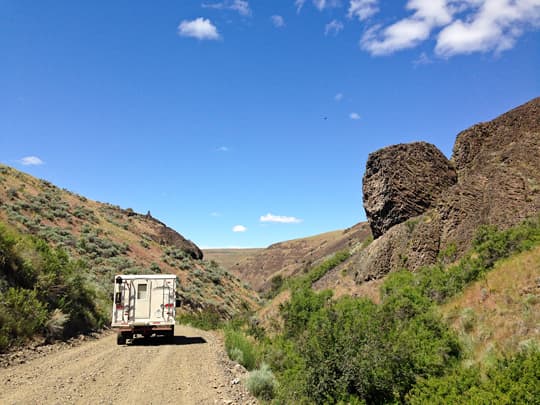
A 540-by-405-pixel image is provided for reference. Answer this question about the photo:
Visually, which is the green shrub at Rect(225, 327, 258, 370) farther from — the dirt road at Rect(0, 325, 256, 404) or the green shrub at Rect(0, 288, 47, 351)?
the green shrub at Rect(0, 288, 47, 351)

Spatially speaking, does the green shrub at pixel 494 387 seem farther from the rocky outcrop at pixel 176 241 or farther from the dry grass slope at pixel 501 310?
the rocky outcrop at pixel 176 241

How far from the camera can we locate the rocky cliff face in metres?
15.2

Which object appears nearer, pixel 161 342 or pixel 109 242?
pixel 161 342

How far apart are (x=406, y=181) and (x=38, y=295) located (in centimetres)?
1859

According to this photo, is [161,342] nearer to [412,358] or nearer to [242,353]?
[242,353]

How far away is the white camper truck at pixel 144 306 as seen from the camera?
17172 mm

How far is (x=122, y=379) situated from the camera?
978 centimetres

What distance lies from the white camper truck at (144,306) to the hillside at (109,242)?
9539mm

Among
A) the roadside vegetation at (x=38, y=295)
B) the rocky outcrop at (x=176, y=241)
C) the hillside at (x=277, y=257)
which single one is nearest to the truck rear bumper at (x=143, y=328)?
the roadside vegetation at (x=38, y=295)

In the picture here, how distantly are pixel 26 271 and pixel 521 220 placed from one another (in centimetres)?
1877

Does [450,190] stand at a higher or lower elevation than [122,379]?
higher

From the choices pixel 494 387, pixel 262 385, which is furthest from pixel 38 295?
pixel 494 387

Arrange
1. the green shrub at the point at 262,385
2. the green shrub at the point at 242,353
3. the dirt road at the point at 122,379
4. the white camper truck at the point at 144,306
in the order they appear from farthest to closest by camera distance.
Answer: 1. the white camper truck at the point at 144,306
2. the green shrub at the point at 242,353
3. the green shrub at the point at 262,385
4. the dirt road at the point at 122,379

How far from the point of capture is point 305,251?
347 feet
